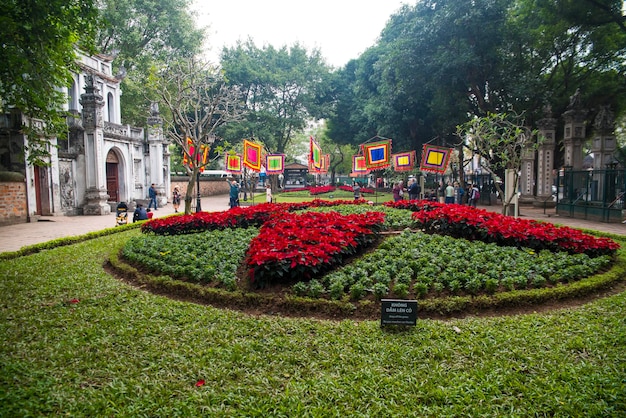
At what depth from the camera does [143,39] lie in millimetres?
29375

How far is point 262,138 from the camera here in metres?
34.8

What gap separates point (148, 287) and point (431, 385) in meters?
4.51

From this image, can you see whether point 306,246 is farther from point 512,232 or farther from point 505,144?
point 505,144

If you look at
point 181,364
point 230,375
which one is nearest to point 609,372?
point 230,375

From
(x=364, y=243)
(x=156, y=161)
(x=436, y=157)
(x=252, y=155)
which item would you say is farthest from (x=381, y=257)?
(x=156, y=161)

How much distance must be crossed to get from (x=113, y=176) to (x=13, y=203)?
26.8ft

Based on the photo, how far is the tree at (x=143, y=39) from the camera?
91.2ft

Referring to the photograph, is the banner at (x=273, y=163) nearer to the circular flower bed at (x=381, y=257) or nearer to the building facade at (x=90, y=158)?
the building facade at (x=90, y=158)

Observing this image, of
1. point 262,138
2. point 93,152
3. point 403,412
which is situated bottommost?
point 403,412

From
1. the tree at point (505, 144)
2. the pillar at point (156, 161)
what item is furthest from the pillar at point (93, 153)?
the tree at point (505, 144)

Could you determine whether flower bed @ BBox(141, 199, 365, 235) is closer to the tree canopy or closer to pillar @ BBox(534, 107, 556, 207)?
the tree canopy

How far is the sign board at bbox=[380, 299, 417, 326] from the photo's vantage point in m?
4.05

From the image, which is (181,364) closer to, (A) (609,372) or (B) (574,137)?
(A) (609,372)

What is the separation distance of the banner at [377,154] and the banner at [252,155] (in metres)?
4.87
